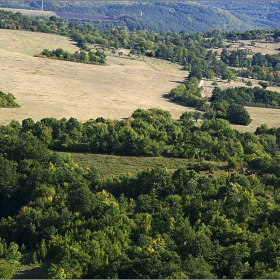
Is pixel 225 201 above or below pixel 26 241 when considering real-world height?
above

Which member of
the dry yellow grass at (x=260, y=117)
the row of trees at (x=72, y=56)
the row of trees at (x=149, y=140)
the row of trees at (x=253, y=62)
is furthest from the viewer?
the row of trees at (x=253, y=62)

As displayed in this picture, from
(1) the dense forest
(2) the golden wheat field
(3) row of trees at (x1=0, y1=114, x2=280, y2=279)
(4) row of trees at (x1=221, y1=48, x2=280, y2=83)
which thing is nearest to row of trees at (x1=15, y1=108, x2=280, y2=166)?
(1) the dense forest

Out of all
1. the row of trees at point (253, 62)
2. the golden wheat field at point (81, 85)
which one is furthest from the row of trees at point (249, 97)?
the row of trees at point (253, 62)

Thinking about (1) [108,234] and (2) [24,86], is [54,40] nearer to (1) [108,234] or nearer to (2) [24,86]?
(2) [24,86]

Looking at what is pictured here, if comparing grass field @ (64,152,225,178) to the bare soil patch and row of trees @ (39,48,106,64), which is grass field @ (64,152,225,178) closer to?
the bare soil patch

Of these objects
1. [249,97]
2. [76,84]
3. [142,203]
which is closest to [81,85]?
[76,84]

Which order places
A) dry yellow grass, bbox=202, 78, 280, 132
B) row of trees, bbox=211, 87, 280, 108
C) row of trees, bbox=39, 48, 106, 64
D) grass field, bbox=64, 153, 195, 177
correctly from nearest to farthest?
grass field, bbox=64, 153, 195, 177, dry yellow grass, bbox=202, 78, 280, 132, row of trees, bbox=211, 87, 280, 108, row of trees, bbox=39, 48, 106, 64

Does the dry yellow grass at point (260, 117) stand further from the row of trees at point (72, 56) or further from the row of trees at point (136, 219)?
the row of trees at point (72, 56)

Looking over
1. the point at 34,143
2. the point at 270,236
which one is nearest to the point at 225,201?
the point at 270,236
